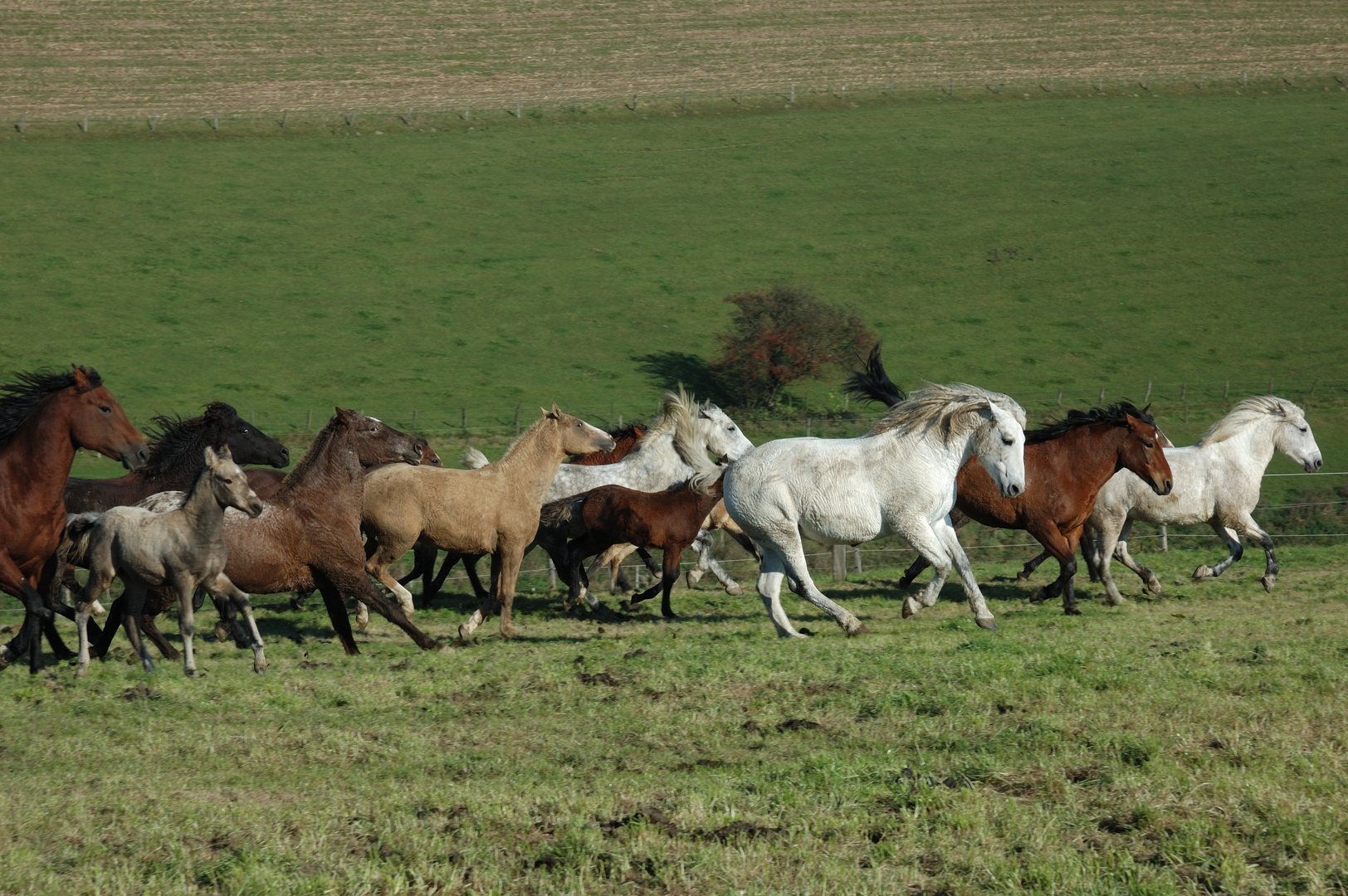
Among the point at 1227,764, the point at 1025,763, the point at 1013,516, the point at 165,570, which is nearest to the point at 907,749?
the point at 1025,763

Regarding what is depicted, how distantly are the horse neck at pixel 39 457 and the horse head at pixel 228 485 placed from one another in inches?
53.0

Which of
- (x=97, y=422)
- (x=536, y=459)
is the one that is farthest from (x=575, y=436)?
(x=97, y=422)

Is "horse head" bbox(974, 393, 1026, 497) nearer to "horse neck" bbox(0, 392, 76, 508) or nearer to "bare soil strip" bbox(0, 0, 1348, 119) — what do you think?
"horse neck" bbox(0, 392, 76, 508)

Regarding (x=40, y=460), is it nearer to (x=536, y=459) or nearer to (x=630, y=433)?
(x=536, y=459)

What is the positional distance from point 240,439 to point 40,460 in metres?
2.94

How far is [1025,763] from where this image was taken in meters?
6.72

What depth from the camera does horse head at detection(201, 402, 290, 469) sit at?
12.9m

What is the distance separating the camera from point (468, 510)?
40.1 ft

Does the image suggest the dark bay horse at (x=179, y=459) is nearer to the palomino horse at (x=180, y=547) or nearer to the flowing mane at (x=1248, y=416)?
the palomino horse at (x=180, y=547)

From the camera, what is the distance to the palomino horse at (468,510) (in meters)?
12.2

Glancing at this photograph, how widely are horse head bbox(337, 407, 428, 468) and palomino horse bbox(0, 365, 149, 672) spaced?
77.1 inches

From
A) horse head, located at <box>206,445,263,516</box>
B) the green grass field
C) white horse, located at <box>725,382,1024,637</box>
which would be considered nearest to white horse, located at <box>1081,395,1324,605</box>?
white horse, located at <box>725,382,1024,637</box>

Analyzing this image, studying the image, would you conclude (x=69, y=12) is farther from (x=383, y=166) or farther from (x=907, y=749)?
(x=907, y=749)

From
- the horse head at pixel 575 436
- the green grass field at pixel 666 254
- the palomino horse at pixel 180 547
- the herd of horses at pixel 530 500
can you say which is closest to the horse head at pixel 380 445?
the herd of horses at pixel 530 500
